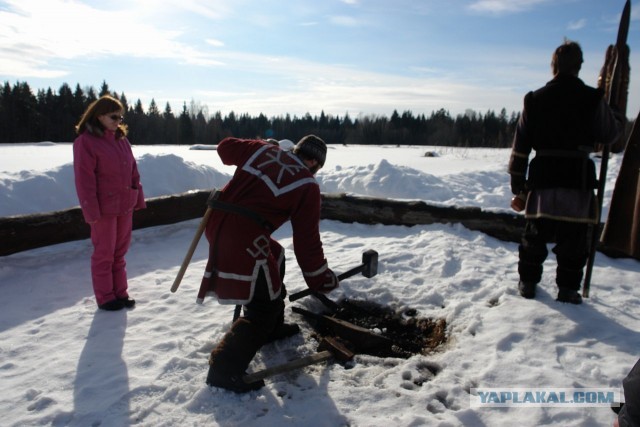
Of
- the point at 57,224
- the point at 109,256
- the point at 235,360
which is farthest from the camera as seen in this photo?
the point at 57,224

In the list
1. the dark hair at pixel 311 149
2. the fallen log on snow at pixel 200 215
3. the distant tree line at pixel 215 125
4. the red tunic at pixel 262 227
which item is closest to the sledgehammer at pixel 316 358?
the red tunic at pixel 262 227

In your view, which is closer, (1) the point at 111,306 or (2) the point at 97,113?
(2) the point at 97,113

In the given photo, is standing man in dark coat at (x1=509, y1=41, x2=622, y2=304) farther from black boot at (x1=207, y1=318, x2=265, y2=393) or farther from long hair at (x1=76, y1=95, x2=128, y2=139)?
long hair at (x1=76, y1=95, x2=128, y2=139)

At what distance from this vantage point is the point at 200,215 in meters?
6.62

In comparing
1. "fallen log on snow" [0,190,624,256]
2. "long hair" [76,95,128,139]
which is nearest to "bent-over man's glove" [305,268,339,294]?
"long hair" [76,95,128,139]

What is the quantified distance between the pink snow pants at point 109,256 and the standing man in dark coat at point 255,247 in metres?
1.49

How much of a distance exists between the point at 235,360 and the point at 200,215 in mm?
4335

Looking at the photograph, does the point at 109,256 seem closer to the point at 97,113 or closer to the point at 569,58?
the point at 97,113

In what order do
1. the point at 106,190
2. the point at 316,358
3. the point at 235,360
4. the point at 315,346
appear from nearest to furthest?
the point at 235,360 → the point at 316,358 → the point at 315,346 → the point at 106,190

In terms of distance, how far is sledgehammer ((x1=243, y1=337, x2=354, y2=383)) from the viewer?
2.65 m

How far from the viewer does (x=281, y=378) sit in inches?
111

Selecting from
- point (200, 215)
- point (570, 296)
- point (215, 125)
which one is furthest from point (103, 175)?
point (215, 125)

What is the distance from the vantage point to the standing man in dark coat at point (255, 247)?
265 centimetres

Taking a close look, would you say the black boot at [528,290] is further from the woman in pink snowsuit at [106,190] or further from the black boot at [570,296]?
the woman in pink snowsuit at [106,190]
